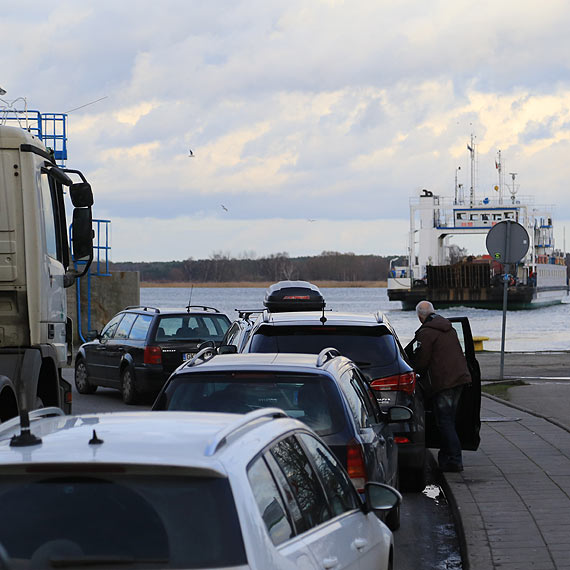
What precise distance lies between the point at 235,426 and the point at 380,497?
4.14ft

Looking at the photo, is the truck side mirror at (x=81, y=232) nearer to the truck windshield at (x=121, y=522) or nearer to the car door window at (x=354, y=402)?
the car door window at (x=354, y=402)

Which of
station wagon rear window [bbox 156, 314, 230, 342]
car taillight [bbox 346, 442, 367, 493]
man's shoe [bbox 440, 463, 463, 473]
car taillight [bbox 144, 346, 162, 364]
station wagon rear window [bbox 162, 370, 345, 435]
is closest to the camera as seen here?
car taillight [bbox 346, 442, 367, 493]

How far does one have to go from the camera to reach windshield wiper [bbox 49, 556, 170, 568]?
3.11m

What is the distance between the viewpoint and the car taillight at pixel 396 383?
9164 millimetres

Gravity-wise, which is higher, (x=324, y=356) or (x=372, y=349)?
(x=324, y=356)

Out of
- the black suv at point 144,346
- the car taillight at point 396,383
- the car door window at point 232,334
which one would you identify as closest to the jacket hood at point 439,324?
the car taillight at point 396,383

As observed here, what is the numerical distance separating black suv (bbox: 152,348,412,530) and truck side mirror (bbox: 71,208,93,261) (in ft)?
9.04

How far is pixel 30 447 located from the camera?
344 centimetres

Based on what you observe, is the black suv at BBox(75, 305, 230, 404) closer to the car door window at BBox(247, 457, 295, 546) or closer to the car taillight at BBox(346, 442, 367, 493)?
the car taillight at BBox(346, 442, 367, 493)

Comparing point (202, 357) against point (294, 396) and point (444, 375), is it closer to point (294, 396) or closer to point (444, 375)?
point (294, 396)

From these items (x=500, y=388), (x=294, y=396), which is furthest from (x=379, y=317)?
(x=500, y=388)

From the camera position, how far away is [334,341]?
925 cm

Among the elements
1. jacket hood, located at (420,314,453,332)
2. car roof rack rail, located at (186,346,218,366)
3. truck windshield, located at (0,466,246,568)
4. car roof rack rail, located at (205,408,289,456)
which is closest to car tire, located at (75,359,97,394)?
jacket hood, located at (420,314,453,332)

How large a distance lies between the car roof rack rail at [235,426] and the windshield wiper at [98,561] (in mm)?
365
